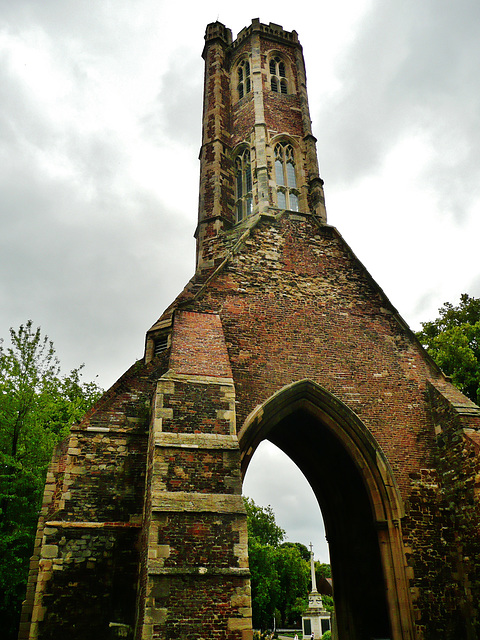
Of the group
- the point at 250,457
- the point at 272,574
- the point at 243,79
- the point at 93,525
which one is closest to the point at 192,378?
the point at 250,457

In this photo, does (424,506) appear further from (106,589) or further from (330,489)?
(106,589)

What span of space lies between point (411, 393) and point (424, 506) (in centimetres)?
245

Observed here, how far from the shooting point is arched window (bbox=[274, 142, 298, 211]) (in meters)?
17.2

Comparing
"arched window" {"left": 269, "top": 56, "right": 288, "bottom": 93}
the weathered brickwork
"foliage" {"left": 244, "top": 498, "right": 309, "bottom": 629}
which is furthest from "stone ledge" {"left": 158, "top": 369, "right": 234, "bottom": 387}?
"foliage" {"left": 244, "top": 498, "right": 309, "bottom": 629}

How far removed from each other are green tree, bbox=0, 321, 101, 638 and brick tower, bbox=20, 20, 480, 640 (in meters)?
3.81

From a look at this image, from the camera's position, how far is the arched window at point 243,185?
1744 cm

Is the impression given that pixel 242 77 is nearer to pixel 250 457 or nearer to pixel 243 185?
pixel 243 185

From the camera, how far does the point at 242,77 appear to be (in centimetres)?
2084

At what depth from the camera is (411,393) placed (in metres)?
11.3

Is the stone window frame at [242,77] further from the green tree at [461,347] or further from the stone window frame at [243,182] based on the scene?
the green tree at [461,347]

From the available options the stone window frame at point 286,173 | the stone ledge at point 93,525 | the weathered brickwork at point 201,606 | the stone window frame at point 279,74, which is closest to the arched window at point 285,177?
the stone window frame at point 286,173

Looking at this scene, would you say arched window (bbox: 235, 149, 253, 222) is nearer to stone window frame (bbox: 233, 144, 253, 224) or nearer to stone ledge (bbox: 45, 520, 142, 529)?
stone window frame (bbox: 233, 144, 253, 224)

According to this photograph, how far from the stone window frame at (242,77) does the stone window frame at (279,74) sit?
2.72 ft

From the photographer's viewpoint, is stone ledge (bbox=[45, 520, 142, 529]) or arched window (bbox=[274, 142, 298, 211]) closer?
stone ledge (bbox=[45, 520, 142, 529])
